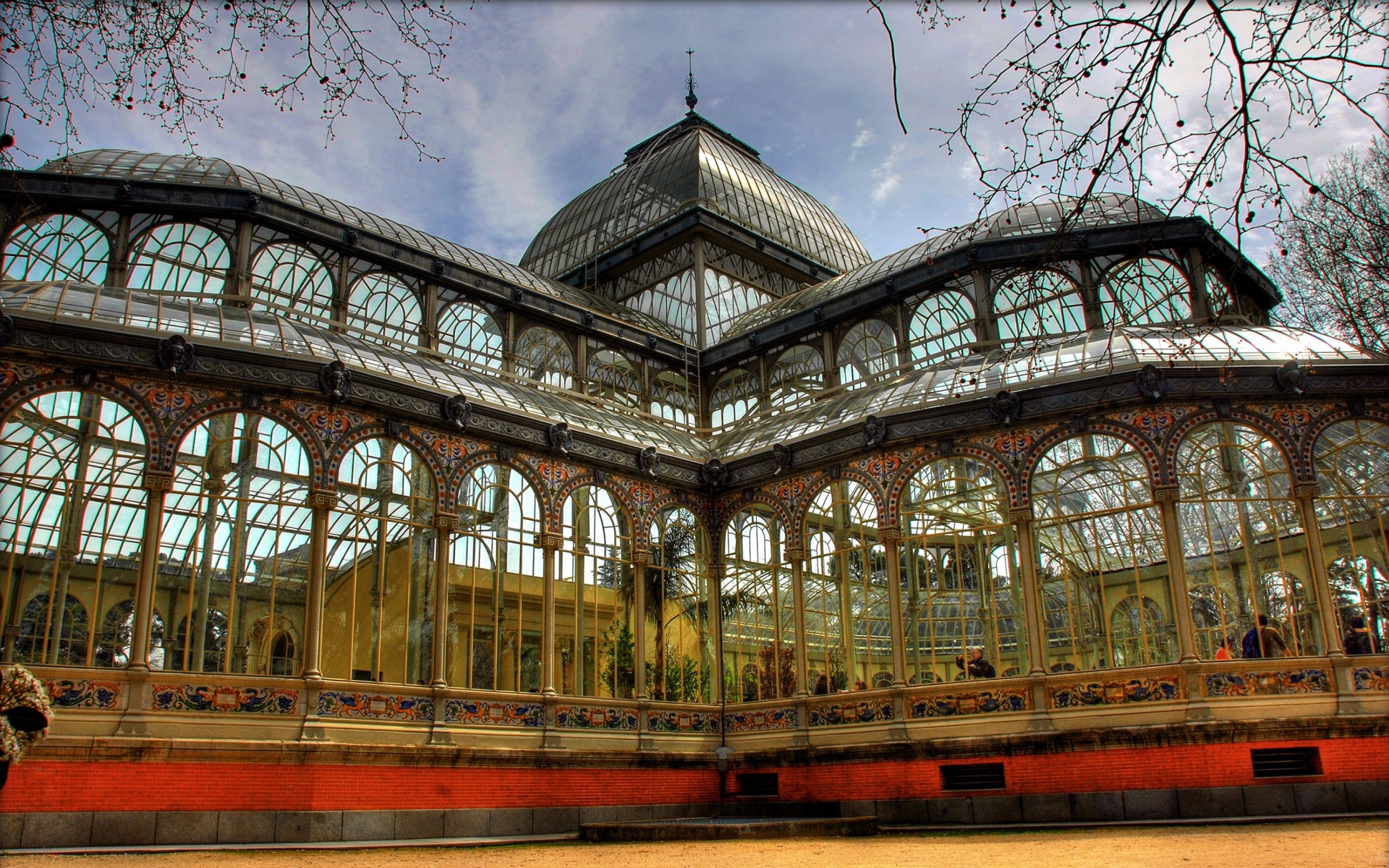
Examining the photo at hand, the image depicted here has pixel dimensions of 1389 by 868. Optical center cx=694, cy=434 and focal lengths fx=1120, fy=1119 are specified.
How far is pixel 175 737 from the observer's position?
49.8ft

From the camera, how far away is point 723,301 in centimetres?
3066

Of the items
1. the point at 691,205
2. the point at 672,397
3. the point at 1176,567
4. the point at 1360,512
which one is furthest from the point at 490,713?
the point at 691,205

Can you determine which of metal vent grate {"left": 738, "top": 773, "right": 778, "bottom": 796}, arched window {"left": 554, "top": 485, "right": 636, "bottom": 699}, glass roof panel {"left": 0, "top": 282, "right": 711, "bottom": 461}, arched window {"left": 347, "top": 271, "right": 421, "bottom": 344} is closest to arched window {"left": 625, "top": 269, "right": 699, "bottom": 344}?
glass roof panel {"left": 0, "top": 282, "right": 711, "bottom": 461}

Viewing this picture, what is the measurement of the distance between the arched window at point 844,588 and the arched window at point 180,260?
1238 cm

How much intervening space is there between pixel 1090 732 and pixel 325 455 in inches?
495

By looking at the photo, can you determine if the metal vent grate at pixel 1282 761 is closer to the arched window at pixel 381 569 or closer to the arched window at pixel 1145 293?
the arched window at pixel 1145 293

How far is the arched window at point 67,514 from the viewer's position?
613 inches

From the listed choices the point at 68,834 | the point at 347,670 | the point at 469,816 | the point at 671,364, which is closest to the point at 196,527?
the point at 347,670

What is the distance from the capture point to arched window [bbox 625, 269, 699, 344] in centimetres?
2995

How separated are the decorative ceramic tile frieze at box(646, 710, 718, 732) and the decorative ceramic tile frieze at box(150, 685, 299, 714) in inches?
265

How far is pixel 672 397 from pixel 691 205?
6167 mm

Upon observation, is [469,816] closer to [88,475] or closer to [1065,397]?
[88,475]

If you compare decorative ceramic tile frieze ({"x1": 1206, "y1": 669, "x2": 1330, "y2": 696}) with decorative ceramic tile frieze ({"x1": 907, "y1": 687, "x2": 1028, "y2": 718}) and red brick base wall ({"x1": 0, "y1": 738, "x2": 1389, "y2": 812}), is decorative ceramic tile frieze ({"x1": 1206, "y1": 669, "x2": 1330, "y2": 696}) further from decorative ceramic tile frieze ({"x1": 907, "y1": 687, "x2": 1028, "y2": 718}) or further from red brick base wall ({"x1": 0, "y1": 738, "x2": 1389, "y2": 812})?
decorative ceramic tile frieze ({"x1": 907, "y1": 687, "x2": 1028, "y2": 718})

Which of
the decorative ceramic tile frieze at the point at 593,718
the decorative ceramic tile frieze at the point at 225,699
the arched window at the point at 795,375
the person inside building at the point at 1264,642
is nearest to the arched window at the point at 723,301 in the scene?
the arched window at the point at 795,375
